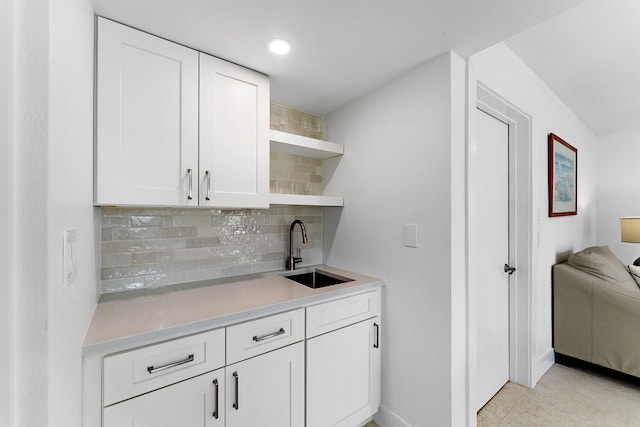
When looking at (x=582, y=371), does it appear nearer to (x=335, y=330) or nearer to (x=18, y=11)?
(x=335, y=330)

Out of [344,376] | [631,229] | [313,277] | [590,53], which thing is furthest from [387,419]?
[631,229]

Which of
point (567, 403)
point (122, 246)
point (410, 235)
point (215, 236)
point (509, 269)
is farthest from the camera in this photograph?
point (509, 269)

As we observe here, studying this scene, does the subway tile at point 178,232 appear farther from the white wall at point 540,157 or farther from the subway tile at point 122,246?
the white wall at point 540,157

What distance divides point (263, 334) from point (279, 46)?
142 cm

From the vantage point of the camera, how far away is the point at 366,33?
4.29 feet

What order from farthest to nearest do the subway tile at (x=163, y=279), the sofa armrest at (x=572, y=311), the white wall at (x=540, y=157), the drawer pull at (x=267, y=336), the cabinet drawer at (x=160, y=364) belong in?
the sofa armrest at (x=572, y=311), the white wall at (x=540, y=157), the subway tile at (x=163, y=279), the drawer pull at (x=267, y=336), the cabinet drawer at (x=160, y=364)

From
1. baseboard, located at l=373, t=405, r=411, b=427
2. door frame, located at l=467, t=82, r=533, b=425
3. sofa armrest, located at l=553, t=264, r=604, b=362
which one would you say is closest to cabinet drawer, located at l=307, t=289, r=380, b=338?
baseboard, located at l=373, t=405, r=411, b=427

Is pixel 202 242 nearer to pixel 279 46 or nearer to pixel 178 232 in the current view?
pixel 178 232

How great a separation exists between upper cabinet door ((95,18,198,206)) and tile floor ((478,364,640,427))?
93.6 inches

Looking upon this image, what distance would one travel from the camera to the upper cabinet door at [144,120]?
47.0 inches

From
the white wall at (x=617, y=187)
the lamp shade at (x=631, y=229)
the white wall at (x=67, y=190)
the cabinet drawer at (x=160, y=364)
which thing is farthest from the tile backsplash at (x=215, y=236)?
the white wall at (x=617, y=187)

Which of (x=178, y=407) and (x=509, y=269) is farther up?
(x=509, y=269)

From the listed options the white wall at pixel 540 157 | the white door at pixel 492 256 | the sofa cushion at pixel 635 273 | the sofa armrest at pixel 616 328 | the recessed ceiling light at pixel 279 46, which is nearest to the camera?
the recessed ceiling light at pixel 279 46

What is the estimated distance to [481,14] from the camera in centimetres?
119
